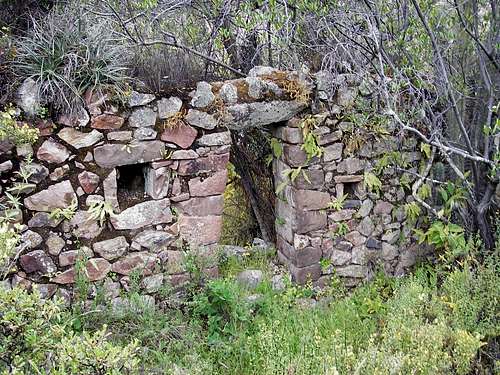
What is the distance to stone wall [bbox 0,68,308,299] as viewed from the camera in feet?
10.8

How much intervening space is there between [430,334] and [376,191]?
184cm

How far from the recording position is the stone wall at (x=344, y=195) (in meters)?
4.16

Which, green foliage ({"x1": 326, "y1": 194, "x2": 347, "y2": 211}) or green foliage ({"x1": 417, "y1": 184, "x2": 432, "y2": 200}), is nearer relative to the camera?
green foliage ({"x1": 326, "y1": 194, "x2": 347, "y2": 211})

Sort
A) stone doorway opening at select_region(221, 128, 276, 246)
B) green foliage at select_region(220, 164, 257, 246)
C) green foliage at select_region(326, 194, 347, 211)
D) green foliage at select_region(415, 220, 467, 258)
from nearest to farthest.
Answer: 1. green foliage at select_region(415, 220, 467, 258)
2. green foliage at select_region(326, 194, 347, 211)
3. stone doorway opening at select_region(221, 128, 276, 246)
4. green foliage at select_region(220, 164, 257, 246)

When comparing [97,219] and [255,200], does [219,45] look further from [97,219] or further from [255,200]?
[97,219]

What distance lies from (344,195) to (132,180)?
1.83 meters

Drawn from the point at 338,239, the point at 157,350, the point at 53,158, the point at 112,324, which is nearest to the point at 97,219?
the point at 53,158

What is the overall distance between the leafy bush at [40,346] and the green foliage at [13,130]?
4.58 feet

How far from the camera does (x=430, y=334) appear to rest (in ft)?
9.14

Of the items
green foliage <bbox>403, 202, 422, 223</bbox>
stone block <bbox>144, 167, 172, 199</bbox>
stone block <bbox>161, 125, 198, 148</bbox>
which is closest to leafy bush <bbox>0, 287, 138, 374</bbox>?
stone block <bbox>144, 167, 172, 199</bbox>

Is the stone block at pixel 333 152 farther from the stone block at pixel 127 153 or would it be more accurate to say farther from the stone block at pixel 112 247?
the stone block at pixel 112 247

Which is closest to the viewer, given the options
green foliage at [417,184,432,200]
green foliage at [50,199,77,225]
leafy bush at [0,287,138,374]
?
leafy bush at [0,287,138,374]

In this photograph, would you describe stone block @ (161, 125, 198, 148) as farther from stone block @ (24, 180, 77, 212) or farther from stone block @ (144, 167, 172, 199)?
stone block @ (24, 180, 77, 212)

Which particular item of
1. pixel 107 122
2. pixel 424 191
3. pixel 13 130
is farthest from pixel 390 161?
pixel 13 130
